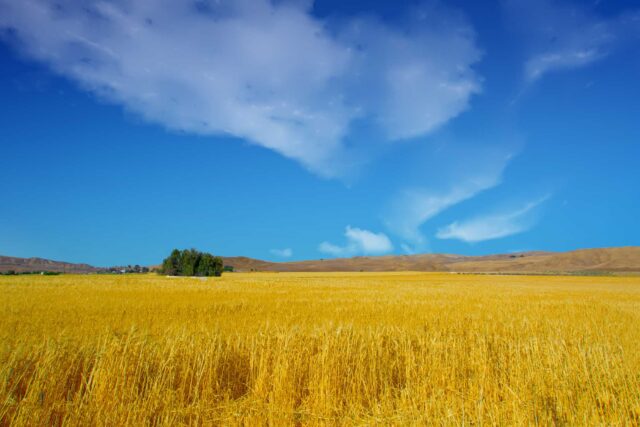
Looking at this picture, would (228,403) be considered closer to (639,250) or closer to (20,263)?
(639,250)

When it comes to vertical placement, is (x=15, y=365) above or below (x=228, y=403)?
above

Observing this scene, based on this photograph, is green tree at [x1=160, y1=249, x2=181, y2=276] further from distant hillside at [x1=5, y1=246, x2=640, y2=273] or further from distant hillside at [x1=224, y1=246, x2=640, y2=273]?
distant hillside at [x1=224, y1=246, x2=640, y2=273]

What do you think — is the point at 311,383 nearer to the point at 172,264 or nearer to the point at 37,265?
the point at 172,264

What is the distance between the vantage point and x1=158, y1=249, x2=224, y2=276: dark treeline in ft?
303

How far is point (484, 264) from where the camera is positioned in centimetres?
17550

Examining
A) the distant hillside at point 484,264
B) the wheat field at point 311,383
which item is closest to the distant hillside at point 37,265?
the distant hillside at point 484,264

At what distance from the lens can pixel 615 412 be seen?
15.8ft

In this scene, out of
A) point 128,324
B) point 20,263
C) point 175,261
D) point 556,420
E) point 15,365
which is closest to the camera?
point 556,420

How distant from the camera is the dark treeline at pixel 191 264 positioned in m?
92.4

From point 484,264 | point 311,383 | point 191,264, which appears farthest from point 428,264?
point 311,383

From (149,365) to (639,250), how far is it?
7033 inches

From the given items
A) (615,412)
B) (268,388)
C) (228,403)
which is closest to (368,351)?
(268,388)

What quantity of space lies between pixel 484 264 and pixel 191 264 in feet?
440

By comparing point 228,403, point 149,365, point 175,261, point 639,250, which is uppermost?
point 639,250
